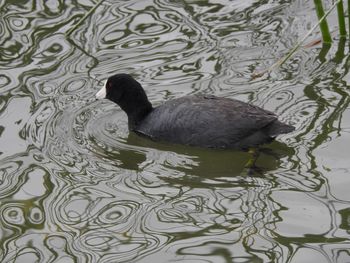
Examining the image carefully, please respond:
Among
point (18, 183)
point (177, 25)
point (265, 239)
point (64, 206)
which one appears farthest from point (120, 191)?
point (177, 25)

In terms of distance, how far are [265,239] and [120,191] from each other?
126 cm

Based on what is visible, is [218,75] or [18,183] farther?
[218,75]

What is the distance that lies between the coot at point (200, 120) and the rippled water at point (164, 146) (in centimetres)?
13

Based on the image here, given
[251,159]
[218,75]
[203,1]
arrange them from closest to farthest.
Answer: [251,159] → [218,75] → [203,1]

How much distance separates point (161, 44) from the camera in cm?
839

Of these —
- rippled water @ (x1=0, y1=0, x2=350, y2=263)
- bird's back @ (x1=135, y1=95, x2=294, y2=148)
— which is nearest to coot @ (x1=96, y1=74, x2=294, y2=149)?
bird's back @ (x1=135, y1=95, x2=294, y2=148)

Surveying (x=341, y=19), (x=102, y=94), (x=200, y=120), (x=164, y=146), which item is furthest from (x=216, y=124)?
(x=341, y=19)

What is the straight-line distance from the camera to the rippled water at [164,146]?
546 centimetres

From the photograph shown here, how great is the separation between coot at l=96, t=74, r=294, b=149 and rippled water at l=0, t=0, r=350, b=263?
133 mm

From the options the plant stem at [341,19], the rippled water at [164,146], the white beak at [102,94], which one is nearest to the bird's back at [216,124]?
the rippled water at [164,146]

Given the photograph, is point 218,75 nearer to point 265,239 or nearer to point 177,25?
point 177,25

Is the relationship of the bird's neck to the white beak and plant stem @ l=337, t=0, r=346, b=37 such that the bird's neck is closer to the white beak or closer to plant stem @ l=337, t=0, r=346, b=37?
the white beak

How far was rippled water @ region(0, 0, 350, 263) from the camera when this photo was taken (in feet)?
17.9

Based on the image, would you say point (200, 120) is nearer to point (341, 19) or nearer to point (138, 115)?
point (138, 115)
